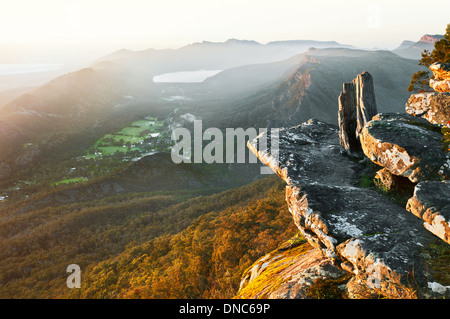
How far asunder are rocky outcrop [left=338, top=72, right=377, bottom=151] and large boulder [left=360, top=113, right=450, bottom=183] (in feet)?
6.59

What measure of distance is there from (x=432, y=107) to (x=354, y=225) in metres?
6.91

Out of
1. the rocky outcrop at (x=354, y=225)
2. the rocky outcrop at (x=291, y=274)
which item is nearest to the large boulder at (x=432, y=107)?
the rocky outcrop at (x=354, y=225)

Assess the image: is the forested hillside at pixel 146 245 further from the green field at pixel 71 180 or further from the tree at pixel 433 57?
the green field at pixel 71 180

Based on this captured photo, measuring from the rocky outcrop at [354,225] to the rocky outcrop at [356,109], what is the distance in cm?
119

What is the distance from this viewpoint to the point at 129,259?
35.8 meters

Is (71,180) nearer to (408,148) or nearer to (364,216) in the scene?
(364,216)

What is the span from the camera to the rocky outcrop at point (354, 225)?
587 centimetres

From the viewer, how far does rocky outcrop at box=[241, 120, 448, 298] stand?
19.3 ft

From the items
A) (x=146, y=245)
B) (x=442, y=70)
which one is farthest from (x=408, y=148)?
(x=146, y=245)

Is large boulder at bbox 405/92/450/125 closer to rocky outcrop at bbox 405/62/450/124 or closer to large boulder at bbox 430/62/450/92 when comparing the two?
rocky outcrop at bbox 405/62/450/124

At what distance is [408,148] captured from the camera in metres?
7.84

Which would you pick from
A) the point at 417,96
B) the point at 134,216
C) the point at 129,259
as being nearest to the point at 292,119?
the point at 134,216

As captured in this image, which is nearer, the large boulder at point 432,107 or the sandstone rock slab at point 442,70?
the large boulder at point 432,107

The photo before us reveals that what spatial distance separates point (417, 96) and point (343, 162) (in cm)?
459
